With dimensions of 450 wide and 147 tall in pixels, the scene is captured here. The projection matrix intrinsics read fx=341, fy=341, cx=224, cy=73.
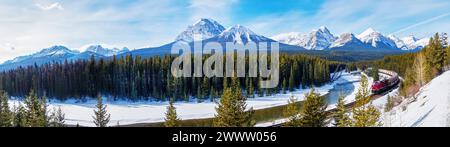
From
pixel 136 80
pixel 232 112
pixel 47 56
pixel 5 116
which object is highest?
pixel 47 56

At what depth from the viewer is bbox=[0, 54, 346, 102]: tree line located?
38.2 metres

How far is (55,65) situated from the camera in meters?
40.8

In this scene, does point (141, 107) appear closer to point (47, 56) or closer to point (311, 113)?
point (311, 113)

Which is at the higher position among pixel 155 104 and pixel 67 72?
pixel 67 72

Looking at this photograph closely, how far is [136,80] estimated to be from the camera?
41375 mm

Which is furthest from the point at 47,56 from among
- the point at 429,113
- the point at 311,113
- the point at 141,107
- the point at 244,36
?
the point at 429,113

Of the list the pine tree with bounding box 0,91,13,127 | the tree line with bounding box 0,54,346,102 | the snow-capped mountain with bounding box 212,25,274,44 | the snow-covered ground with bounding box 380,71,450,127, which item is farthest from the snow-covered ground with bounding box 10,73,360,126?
the snow-covered ground with bounding box 380,71,450,127

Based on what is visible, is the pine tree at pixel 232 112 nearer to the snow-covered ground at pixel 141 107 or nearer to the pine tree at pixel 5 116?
the pine tree at pixel 5 116

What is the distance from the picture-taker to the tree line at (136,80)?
3822 cm

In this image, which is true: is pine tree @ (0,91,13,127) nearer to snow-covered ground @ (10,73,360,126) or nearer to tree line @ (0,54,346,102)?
snow-covered ground @ (10,73,360,126)
